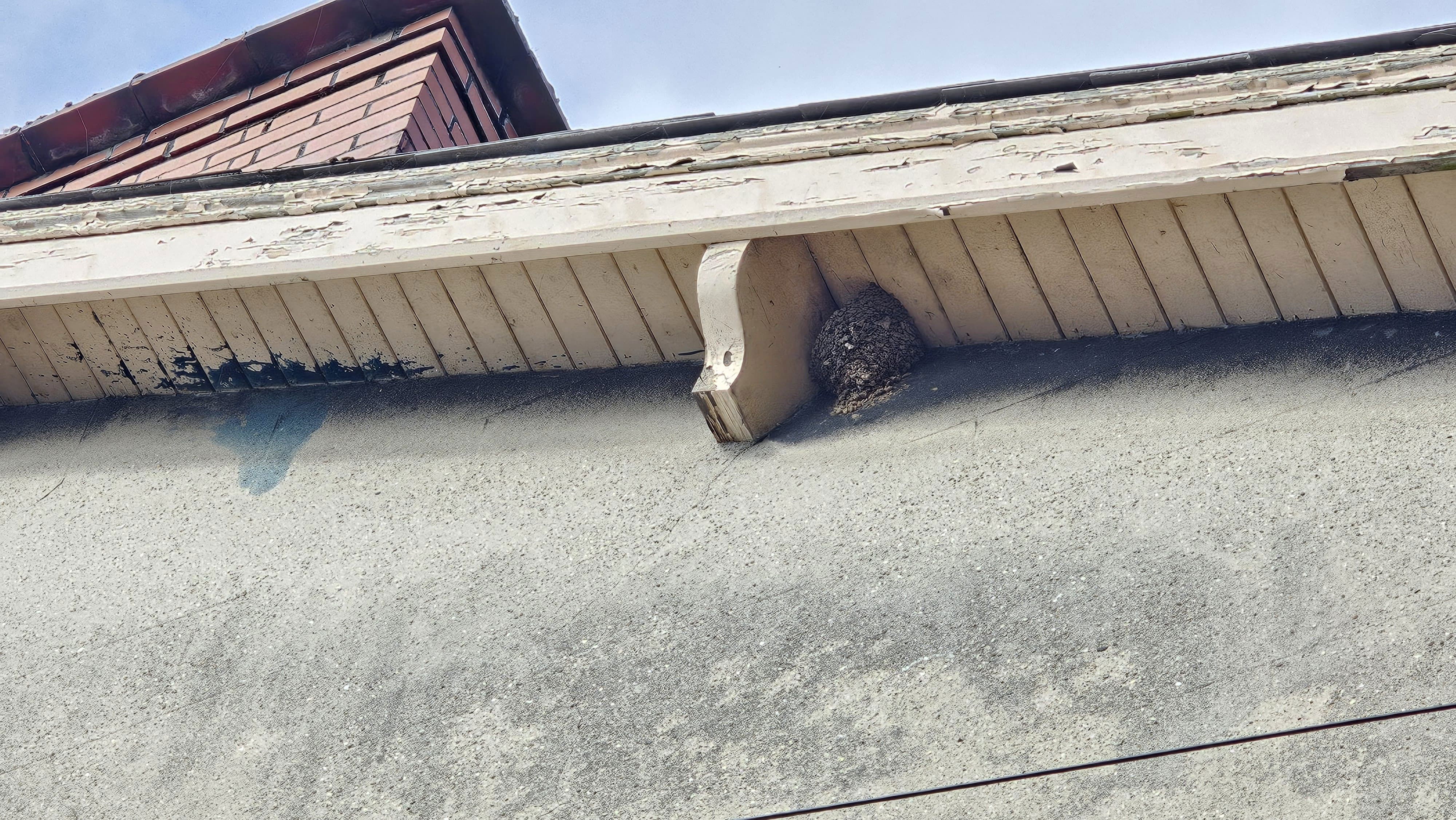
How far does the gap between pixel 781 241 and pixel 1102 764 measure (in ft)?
5.44

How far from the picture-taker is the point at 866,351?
11.3ft

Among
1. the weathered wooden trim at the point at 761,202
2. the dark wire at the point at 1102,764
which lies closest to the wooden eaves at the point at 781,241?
the weathered wooden trim at the point at 761,202

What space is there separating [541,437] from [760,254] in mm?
908

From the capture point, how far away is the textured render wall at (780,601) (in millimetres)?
2383

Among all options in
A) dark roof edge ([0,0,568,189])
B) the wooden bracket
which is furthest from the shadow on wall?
dark roof edge ([0,0,568,189])

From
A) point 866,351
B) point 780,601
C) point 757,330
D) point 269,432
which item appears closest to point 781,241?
point 757,330

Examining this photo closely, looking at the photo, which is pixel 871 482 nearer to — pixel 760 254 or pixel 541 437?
pixel 760 254

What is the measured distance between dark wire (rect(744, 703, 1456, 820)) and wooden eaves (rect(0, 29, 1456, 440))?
1186mm

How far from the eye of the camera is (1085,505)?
289cm

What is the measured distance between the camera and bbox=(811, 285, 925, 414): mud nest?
11.3ft

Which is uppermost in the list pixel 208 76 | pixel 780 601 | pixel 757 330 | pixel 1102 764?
pixel 208 76

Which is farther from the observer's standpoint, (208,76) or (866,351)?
(208,76)

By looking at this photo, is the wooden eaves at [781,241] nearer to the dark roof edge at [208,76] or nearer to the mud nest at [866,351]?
the mud nest at [866,351]

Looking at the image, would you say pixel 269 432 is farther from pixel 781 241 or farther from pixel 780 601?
pixel 780 601
